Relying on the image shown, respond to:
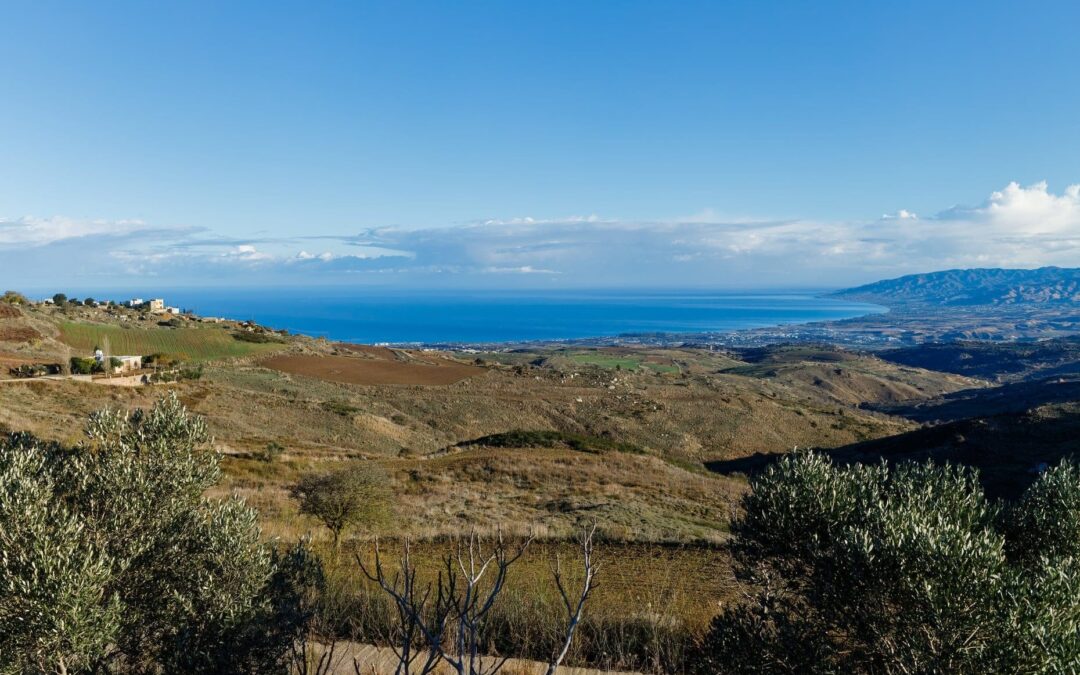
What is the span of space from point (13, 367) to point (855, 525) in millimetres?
60968

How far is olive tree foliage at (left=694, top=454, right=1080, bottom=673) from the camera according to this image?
17.2 ft

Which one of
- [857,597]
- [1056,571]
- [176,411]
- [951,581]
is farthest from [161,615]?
[1056,571]

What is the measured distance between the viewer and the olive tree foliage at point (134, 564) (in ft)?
19.2

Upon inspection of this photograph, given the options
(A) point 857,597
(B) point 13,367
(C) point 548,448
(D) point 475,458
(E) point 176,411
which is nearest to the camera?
(A) point 857,597

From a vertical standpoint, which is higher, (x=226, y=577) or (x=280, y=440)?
(x=226, y=577)

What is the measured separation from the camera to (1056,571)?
17.5ft

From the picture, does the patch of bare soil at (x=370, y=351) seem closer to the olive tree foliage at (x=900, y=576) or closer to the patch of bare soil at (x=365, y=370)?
the patch of bare soil at (x=365, y=370)

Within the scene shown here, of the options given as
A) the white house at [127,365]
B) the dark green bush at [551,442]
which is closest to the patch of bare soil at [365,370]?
the white house at [127,365]

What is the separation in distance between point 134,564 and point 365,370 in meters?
67.4

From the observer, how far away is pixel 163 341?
248 ft

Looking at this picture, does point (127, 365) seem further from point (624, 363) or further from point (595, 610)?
point (624, 363)

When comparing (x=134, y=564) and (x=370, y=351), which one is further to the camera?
(x=370, y=351)

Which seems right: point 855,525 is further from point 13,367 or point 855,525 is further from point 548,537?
point 13,367

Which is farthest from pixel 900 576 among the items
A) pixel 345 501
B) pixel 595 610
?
pixel 345 501
